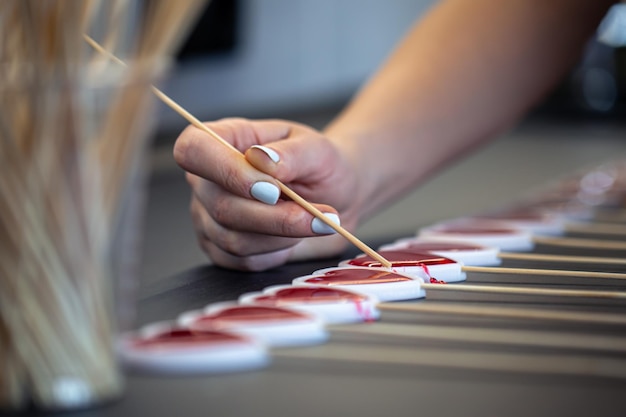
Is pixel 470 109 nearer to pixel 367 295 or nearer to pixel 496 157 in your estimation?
pixel 367 295

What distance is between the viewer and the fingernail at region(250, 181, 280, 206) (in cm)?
87

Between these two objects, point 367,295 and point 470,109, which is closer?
point 367,295

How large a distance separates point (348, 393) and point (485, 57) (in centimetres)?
93

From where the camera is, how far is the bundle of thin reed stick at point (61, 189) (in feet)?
1.63

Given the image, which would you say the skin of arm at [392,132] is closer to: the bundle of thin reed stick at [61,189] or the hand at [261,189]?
the hand at [261,189]

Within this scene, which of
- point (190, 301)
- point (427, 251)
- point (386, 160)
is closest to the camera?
point (190, 301)

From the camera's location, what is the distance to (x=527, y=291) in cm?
77

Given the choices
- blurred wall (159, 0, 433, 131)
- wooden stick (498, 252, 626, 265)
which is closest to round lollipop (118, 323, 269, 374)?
wooden stick (498, 252, 626, 265)

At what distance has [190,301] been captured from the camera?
2.66ft

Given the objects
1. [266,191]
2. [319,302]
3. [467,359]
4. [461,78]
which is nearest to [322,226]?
[266,191]

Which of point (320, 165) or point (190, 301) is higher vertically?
point (320, 165)

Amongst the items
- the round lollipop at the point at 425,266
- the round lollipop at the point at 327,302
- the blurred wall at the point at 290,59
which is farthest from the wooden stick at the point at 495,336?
the blurred wall at the point at 290,59

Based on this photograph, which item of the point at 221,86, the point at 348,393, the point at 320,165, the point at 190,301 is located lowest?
the point at 348,393

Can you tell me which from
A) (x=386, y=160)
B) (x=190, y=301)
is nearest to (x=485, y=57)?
(x=386, y=160)
